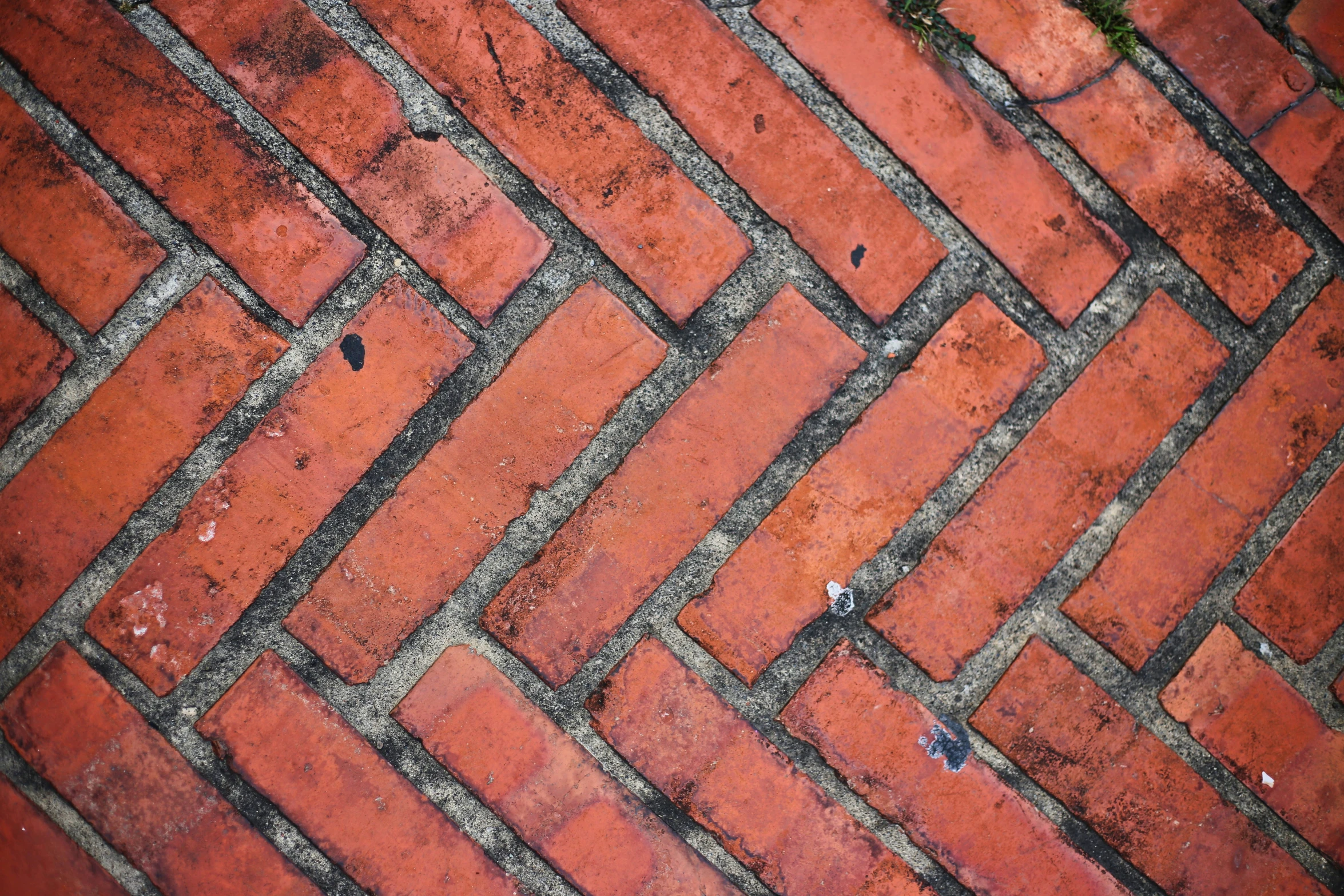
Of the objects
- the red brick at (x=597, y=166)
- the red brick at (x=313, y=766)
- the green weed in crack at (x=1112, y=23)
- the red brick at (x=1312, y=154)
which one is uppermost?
the red brick at (x=1312, y=154)

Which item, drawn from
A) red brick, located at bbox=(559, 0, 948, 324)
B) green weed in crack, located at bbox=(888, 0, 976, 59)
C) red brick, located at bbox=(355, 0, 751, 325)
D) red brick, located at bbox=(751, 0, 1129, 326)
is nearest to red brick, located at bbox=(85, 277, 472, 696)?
red brick, located at bbox=(355, 0, 751, 325)

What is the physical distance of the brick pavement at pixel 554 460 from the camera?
105 cm

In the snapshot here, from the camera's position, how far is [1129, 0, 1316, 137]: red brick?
1178mm

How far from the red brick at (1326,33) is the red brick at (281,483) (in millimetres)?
1368

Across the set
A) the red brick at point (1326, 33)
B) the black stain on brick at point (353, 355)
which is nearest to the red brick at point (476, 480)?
the black stain on brick at point (353, 355)

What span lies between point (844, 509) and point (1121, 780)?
58cm

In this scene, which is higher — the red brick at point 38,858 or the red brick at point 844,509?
the red brick at point 844,509

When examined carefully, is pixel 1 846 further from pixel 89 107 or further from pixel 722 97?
pixel 722 97

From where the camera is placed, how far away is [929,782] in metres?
1.09

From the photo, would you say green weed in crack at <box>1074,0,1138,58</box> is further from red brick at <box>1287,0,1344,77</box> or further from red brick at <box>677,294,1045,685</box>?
red brick at <box>677,294,1045,685</box>

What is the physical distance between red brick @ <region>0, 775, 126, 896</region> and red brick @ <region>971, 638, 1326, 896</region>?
49.5 inches

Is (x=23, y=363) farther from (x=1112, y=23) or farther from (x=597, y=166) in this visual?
(x=1112, y=23)

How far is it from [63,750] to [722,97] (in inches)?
50.7

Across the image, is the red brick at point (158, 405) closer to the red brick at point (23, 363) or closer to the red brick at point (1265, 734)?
the red brick at point (23, 363)
